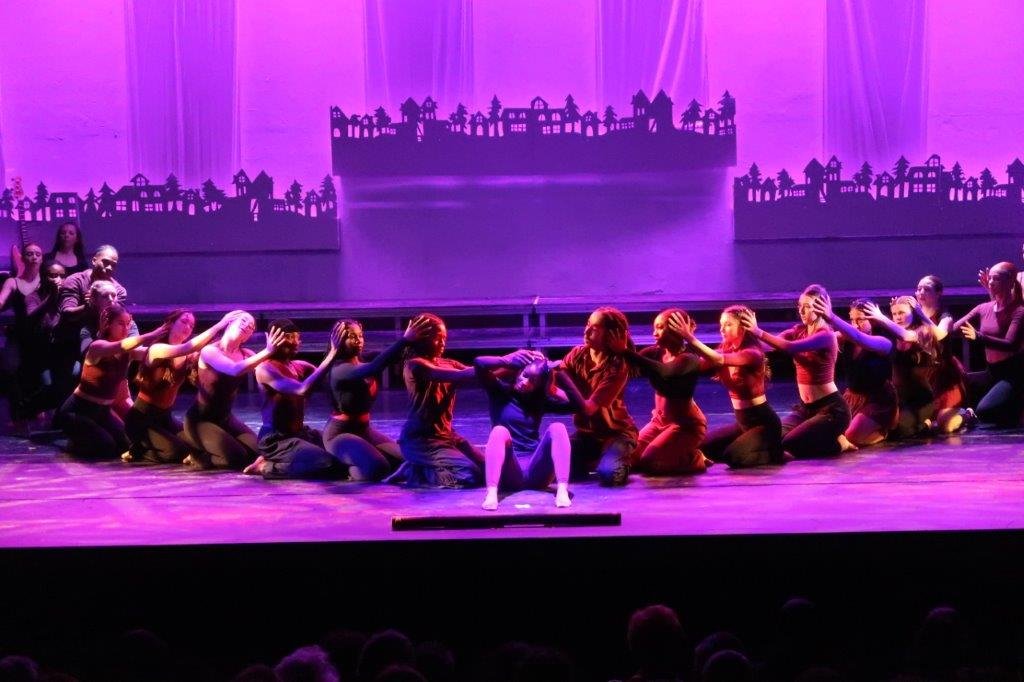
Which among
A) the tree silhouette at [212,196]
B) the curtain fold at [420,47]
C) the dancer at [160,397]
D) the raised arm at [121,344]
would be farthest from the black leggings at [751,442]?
the tree silhouette at [212,196]

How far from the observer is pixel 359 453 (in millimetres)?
5609

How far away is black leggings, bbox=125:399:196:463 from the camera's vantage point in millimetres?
6199

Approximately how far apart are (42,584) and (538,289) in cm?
634

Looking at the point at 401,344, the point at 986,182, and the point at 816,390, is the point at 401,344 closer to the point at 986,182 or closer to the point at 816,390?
the point at 816,390

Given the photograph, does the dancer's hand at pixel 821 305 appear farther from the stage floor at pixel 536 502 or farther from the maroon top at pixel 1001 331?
the maroon top at pixel 1001 331

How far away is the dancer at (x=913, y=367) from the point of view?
6.32 metres

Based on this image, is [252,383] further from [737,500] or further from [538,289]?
[737,500]

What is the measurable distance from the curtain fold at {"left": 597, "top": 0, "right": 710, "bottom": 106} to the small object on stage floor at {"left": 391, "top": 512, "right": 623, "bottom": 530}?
5826 millimetres

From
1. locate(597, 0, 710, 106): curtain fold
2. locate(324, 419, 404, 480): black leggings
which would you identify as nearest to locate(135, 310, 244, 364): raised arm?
locate(324, 419, 404, 480): black leggings

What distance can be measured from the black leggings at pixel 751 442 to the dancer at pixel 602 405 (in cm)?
50

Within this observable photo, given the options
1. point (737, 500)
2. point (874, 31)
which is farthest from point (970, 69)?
point (737, 500)

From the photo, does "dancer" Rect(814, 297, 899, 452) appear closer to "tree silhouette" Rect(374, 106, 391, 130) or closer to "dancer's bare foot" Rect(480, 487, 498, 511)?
"dancer's bare foot" Rect(480, 487, 498, 511)

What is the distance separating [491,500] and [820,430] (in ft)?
6.76

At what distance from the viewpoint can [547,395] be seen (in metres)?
5.37
